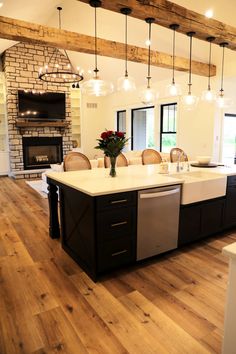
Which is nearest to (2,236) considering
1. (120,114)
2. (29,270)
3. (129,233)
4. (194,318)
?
(29,270)

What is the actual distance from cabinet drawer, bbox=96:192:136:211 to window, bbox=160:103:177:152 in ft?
18.4

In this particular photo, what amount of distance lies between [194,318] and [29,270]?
1698mm

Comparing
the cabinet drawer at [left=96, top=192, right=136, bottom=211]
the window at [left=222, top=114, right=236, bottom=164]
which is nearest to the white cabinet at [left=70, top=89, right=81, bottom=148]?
the window at [left=222, top=114, right=236, bottom=164]

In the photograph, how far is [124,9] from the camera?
2410 millimetres

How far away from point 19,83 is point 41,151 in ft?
7.22

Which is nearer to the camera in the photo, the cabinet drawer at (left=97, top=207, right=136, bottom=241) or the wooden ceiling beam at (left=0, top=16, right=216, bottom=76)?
the cabinet drawer at (left=97, top=207, right=136, bottom=241)

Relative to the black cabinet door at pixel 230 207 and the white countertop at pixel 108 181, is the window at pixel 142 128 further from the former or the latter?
the white countertop at pixel 108 181

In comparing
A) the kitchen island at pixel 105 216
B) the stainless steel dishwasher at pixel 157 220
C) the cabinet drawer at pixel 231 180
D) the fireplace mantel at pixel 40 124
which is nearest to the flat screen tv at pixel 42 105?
the fireplace mantel at pixel 40 124

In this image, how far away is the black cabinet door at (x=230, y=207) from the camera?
11.6 ft

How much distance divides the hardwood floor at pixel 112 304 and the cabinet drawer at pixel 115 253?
0.15 metres

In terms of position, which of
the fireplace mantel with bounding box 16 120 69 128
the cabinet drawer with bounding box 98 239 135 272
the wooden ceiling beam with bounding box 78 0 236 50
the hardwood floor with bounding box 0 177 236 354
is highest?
the wooden ceiling beam with bounding box 78 0 236 50

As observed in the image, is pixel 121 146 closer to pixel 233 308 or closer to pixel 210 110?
pixel 233 308

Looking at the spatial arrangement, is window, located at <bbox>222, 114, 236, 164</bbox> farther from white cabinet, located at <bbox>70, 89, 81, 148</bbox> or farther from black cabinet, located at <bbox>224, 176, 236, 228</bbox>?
white cabinet, located at <bbox>70, 89, 81, 148</bbox>

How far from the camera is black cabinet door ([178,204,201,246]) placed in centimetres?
302
